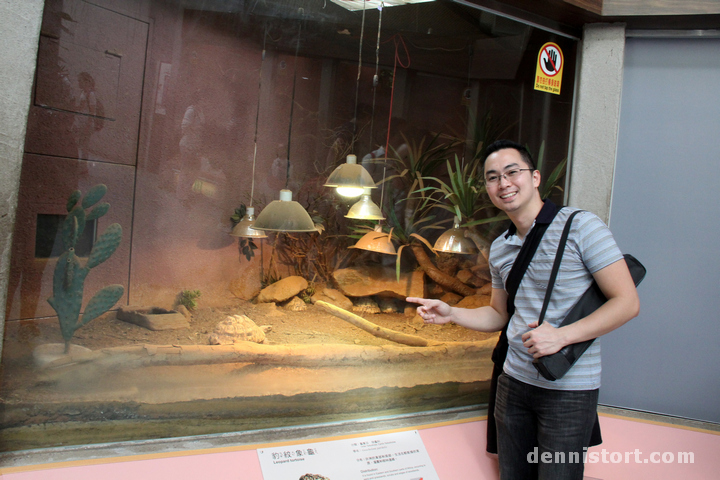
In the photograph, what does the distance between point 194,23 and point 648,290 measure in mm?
2764

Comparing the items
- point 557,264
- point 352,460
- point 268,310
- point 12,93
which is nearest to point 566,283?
point 557,264

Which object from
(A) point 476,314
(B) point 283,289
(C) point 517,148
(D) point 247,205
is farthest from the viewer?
(B) point 283,289

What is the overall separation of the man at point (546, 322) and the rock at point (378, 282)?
86cm

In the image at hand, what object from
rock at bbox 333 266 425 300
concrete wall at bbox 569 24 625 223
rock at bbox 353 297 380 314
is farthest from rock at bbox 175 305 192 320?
concrete wall at bbox 569 24 625 223

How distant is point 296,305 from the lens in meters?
2.43

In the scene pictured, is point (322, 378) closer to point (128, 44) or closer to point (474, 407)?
point (474, 407)

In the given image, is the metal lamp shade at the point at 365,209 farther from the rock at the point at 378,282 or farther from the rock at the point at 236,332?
the rock at the point at 236,332

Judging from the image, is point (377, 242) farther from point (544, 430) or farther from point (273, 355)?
point (544, 430)

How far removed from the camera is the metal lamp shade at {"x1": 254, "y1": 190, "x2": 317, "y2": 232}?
2.14 metres

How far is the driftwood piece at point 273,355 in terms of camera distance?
196 centimetres

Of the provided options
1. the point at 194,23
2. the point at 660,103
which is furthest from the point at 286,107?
the point at 660,103

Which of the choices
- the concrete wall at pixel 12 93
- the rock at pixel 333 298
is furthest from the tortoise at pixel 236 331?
the concrete wall at pixel 12 93

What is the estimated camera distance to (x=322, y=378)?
7.66ft

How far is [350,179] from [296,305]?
0.73 m
